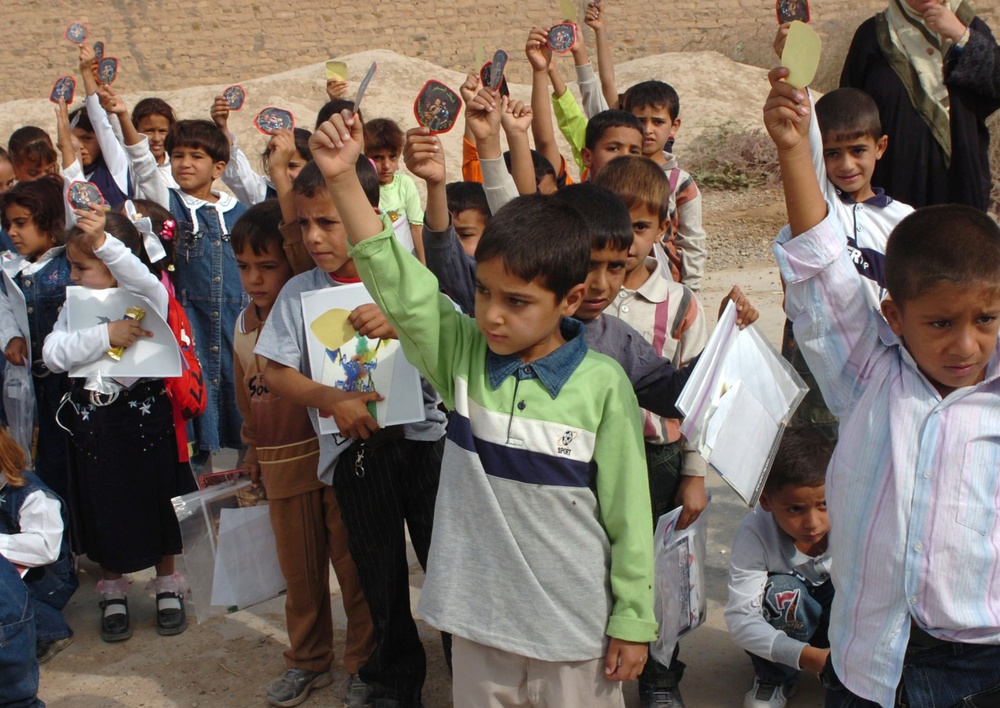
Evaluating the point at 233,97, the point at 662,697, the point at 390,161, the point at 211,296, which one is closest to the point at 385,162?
the point at 390,161

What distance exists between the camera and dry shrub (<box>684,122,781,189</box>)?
13.0 meters

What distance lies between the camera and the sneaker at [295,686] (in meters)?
3.31

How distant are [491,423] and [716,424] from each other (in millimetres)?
513

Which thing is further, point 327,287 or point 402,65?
point 402,65

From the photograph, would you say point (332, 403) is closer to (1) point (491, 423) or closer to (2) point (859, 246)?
(1) point (491, 423)

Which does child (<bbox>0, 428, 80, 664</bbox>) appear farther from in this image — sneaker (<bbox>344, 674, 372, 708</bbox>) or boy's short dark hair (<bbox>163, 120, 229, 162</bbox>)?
boy's short dark hair (<bbox>163, 120, 229, 162</bbox>)

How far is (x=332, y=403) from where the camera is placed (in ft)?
9.39

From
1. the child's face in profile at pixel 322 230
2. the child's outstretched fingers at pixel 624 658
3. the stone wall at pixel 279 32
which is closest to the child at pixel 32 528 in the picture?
the child's face in profile at pixel 322 230

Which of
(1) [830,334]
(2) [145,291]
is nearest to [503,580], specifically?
(1) [830,334]

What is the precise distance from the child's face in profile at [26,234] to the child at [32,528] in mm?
1021

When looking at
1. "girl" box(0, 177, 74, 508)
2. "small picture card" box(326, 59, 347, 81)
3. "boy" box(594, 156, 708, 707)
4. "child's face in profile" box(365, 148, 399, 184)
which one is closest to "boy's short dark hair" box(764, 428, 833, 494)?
"boy" box(594, 156, 708, 707)

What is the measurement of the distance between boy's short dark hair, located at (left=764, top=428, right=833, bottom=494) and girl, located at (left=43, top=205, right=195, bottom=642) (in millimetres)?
2339

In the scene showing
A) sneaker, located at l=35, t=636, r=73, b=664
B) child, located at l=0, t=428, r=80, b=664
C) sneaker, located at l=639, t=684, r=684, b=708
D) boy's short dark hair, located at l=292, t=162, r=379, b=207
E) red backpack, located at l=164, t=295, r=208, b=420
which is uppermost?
boy's short dark hair, located at l=292, t=162, r=379, b=207

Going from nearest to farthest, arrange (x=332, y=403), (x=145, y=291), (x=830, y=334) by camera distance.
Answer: (x=830, y=334), (x=332, y=403), (x=145, y=291)
